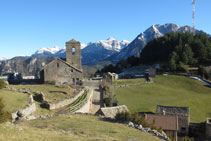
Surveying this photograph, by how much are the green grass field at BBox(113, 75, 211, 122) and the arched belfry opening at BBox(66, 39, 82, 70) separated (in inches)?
Result: 531

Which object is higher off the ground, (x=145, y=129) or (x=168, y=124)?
(x=145, y=129)

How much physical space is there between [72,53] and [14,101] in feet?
83.8

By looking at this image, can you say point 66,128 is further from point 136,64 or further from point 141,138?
point 136,64

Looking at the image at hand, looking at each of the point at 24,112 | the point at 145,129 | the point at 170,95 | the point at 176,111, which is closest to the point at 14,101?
the point at 24,112

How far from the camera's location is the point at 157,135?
16891mm

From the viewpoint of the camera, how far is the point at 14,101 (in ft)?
75.5

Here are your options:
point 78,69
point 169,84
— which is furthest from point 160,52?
point 78,69

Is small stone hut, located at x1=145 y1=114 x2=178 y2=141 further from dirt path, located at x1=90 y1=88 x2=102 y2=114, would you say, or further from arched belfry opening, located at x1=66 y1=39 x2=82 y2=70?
arched belfry opening, located at x1=66 y1=39 x2=82 y2=70

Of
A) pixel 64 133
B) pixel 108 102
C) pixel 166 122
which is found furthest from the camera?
pixel 108 102

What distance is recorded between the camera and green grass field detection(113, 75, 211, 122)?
41772 millimetres

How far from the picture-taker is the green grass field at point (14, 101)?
21.0 metres

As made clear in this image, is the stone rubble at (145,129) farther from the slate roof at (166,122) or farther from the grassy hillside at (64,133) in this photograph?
the slate roof at (166,122)

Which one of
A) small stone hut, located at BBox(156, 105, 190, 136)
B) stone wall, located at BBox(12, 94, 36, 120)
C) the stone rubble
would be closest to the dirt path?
small stone hut, located at BBox(156, 105, 190, 136)

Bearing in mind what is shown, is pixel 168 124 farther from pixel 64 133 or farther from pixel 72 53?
pixel 72 53
